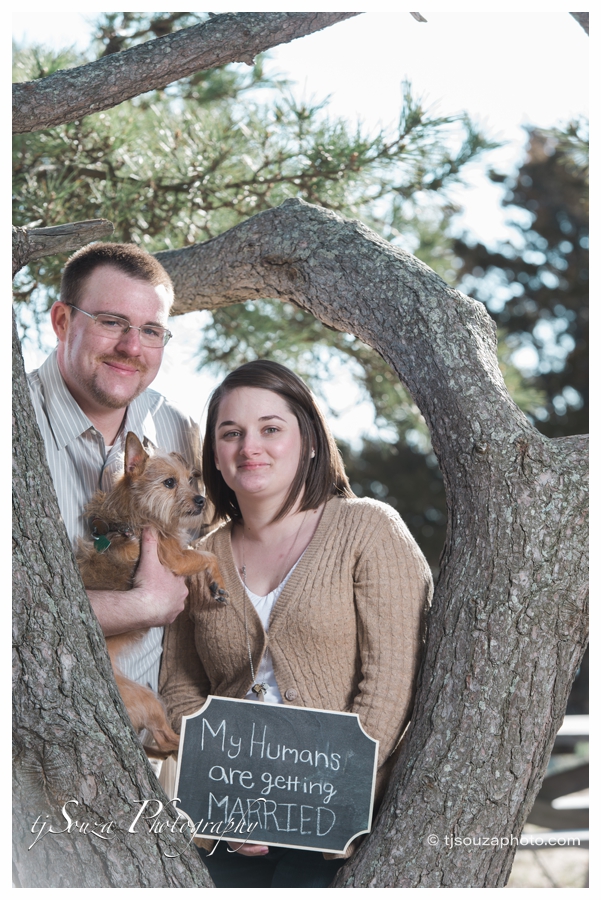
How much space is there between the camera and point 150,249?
149 inches

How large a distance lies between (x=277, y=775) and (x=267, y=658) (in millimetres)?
356

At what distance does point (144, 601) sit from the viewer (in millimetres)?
2381

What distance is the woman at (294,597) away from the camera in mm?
2203

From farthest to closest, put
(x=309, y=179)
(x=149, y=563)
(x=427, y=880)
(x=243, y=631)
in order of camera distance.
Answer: (x=309, y=179) < (x=149, y=563) < (x=243, y=631) < (x=427, y=880)

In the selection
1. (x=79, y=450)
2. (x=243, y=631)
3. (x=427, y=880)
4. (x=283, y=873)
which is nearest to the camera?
(x=427, y=880)

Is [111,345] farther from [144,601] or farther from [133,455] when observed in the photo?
[144,601]

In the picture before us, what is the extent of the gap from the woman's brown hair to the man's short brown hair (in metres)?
0.50

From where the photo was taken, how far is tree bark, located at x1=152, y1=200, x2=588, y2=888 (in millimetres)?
2002

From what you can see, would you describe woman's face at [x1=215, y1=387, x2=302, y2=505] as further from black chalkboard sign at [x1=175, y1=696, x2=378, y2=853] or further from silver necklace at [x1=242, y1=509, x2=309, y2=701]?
black chalkboard sign at [x1=175, y1=696, x2=378, y2=853]

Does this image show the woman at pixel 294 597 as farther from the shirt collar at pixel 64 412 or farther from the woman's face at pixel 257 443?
the shirt collar at pixel 64 412

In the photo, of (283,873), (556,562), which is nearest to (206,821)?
(283,873)

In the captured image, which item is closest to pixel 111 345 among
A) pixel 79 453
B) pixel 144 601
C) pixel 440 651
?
pixel 79 453

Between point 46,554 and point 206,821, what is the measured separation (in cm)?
82
